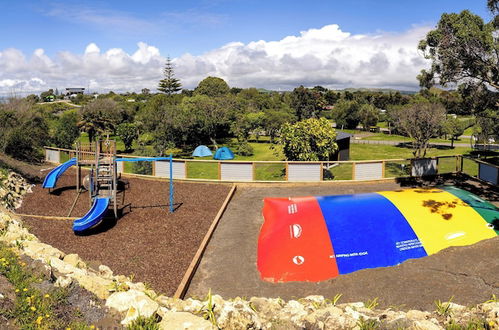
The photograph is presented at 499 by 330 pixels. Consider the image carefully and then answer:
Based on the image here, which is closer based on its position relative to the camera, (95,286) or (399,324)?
(399,324)

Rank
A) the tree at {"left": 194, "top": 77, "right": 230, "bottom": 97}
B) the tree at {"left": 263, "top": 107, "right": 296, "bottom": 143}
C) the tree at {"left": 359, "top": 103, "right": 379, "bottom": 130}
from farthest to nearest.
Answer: the tree at {"left": 194, "top": 77, "right": 230, "bottom": 97}
the tree at {"left": 359, "top": 103, "right": 379, "bottom": 130}
the tree at {"left": 263, "top": 107, "right": 296, "bottom": 143}

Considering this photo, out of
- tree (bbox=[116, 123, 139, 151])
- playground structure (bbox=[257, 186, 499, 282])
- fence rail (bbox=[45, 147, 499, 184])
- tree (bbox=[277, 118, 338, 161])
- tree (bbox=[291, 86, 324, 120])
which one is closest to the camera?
playground structure (bbox=[257, 186, 499, 282])

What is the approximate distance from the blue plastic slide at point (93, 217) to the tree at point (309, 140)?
50.0 ft

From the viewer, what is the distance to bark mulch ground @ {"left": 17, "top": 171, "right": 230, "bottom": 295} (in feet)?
35.9

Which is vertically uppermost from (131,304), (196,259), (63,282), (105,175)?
(105,175)

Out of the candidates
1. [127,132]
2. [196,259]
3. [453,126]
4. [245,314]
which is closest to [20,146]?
[127,132]

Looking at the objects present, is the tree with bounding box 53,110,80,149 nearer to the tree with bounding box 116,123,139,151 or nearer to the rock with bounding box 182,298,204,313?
the tree with bounding box 116,123,139,151

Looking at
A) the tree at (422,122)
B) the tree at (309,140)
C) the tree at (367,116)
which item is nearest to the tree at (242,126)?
the tree at (422,122)

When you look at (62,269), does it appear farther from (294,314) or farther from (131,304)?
(294,314)

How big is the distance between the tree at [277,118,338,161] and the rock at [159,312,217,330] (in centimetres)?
2131

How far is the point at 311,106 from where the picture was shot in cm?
9506

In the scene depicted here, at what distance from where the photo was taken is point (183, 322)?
197 inches

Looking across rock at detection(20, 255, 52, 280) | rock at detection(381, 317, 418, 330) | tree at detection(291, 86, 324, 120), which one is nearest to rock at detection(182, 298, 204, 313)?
rock at detection(20, 255, 52, 280)

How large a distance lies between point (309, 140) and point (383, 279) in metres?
16.4
